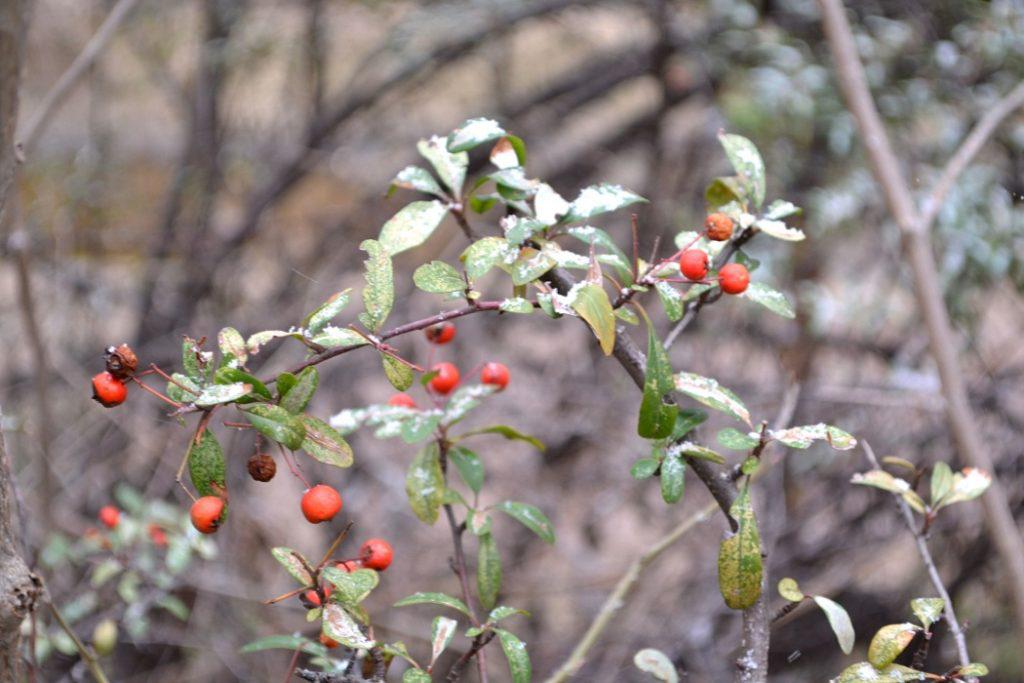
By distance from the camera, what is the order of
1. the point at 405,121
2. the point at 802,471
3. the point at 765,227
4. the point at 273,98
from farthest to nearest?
1. the point at 273,98
2. the point at 405,121
3. the point at 802,471
4. the point at 765,227

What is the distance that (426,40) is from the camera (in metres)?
2.58

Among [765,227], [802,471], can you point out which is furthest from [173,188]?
[765,227]

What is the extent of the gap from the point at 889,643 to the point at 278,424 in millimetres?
523

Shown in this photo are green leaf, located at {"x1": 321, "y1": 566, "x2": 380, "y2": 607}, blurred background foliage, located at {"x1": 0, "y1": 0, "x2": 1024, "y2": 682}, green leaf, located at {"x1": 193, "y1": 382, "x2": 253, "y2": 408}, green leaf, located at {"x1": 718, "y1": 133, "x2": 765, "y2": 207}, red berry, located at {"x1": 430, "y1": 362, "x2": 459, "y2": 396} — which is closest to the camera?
green leaf, located at {"x1": 193, "y1": 382, "x2": 253, "y2": 408}

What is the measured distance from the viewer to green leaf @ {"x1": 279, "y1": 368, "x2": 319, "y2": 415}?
0.72m

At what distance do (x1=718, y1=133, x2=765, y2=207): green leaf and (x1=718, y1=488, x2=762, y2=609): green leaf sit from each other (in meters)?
0.28

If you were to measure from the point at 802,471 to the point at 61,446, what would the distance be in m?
1.76

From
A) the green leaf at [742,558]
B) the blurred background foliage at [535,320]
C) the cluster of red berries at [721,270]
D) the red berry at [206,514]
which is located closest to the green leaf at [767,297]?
the cluster of red berries at [721,270]

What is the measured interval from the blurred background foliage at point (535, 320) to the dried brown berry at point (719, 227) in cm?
98

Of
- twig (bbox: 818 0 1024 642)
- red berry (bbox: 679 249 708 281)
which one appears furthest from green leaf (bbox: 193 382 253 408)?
twig (bbox: 818 0 1024 642)

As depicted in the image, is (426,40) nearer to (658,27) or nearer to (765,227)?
(658,27)

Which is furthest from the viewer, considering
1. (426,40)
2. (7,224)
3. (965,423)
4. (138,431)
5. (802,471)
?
(426,40)

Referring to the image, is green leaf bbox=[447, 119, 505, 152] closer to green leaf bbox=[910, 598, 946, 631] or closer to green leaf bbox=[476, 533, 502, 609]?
green leaf bbox=[476, 533, 502, 609]

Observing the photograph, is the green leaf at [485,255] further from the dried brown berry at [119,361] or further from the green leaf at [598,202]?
the dried brown berry at [119,361]
